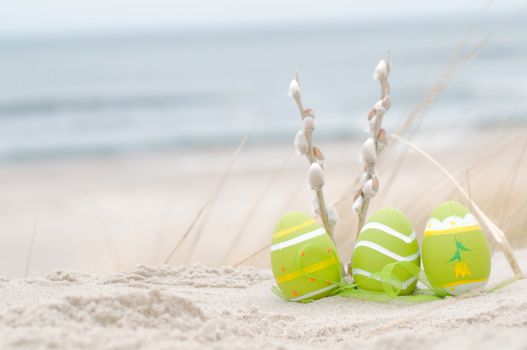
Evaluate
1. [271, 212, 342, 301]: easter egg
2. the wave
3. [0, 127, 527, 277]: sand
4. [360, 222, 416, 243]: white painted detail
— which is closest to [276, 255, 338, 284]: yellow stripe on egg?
[271, 212, 342, 301]: easter egg

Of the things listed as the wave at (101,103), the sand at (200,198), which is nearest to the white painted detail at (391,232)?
the sand at (200,198)

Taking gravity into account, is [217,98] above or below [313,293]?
above

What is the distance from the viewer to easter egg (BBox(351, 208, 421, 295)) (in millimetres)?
1900

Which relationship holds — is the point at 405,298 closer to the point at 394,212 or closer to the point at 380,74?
the point at 394,212

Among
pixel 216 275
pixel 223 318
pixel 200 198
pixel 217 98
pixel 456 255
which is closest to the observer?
pixel 223 318

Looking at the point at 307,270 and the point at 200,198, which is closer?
the point at 307,270

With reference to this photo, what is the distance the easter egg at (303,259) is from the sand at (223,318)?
41mm

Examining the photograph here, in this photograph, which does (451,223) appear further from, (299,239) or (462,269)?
(299,239)

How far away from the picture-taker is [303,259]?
1.90m

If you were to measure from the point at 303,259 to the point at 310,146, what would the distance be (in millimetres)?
278

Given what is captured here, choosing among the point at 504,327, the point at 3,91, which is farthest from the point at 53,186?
the point at 3,91

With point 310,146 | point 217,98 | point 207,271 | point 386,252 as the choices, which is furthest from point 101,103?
point 386,252

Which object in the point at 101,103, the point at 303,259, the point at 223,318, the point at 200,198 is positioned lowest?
the point at 223,318

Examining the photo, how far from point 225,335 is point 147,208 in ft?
15.4
